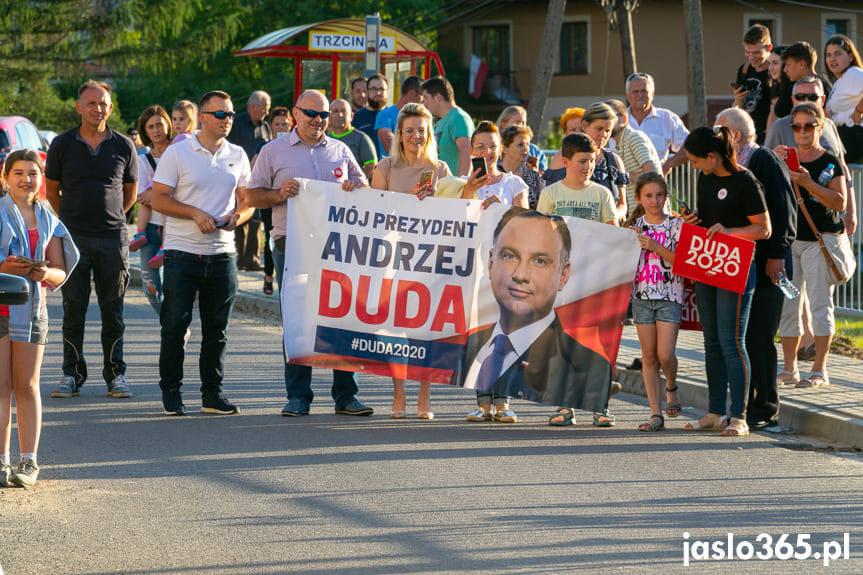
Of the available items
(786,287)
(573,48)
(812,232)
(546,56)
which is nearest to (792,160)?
(812,232)

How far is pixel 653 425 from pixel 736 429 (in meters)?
0.55

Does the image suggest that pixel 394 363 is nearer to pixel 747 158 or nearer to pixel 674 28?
pixel 747 158

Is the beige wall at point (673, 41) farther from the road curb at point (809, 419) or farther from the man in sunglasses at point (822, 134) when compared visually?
the road curb at point (809, 419)

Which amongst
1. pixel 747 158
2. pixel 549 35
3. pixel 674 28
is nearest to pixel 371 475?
pixel 747 158

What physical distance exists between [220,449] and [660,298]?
3115 millimetres

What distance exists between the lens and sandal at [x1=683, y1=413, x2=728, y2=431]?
8.88 meters

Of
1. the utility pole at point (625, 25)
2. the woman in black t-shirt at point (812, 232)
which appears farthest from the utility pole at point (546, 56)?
the woman in black t-shirt at point (812, 232)

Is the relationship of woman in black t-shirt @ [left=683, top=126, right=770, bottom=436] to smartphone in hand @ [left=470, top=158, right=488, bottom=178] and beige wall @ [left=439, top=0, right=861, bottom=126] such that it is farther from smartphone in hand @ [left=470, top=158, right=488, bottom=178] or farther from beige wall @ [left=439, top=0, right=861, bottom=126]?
beige wall @ [left=439, top=0, right=861, bottom=126]

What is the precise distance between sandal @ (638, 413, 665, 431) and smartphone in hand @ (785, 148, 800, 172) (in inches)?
85.5

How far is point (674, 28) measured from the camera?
47.8m

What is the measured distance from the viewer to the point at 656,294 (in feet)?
29.3

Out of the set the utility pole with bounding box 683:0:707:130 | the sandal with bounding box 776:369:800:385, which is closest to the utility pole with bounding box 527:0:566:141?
the utility pole with bounding box 683:0:707:130

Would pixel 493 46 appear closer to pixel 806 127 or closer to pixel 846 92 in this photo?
pixel 846 92

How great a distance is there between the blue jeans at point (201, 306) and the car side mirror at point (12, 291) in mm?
5208
